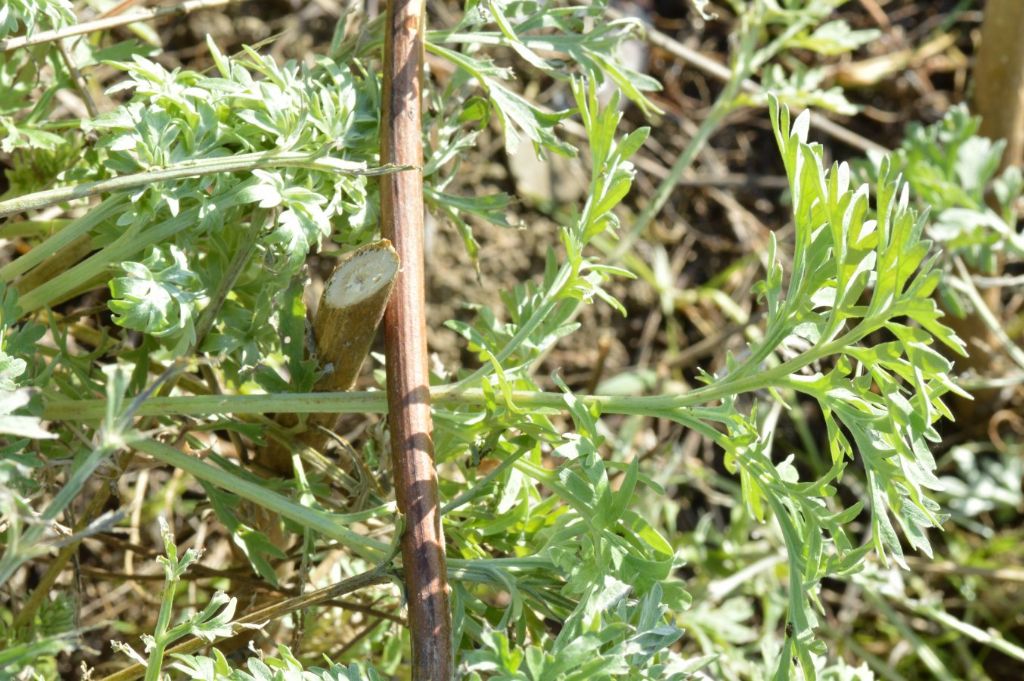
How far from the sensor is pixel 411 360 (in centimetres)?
139

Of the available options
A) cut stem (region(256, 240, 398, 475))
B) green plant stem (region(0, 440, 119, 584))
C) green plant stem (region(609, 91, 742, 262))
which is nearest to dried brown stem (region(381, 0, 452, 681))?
cut stem (region(256, 240, 398, 475))

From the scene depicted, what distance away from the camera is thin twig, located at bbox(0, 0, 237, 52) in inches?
55.7

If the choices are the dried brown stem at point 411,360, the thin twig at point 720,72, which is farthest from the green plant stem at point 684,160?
the dried brown stem at point 411,360

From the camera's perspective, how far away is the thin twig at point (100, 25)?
1414 millimetres

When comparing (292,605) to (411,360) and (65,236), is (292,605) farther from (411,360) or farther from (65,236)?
(65,236)

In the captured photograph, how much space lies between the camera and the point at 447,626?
128 cm

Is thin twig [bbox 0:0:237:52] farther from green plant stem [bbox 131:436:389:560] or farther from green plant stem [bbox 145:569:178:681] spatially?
green plant stem [bbox 145:569:178:681]

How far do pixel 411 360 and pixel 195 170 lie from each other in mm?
362

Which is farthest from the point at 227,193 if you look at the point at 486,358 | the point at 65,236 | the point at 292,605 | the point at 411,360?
the point at 292,605

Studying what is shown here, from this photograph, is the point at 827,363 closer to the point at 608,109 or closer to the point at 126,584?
the point at 608,109

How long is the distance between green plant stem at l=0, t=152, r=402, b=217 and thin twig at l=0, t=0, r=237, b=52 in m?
0.24

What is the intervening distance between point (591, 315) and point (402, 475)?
5.09 ft

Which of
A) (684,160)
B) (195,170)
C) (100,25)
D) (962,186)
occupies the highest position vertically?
(100,25)

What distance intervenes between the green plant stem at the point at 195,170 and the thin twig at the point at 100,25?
0.78 feet
